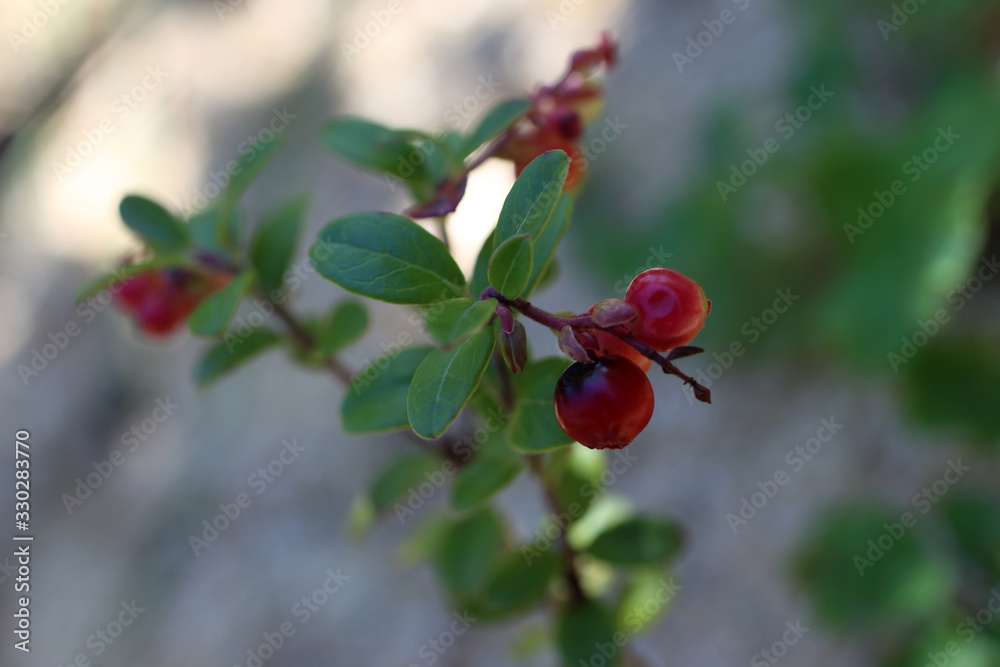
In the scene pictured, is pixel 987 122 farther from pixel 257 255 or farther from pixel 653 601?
pixel 257 255

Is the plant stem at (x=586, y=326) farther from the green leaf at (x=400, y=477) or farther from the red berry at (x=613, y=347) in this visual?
the green leaf at (x=400, y=477)

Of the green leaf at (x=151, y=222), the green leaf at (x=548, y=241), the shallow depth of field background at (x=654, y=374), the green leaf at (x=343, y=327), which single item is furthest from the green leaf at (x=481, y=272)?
the shallow depth of field background at (x=654, y=374)

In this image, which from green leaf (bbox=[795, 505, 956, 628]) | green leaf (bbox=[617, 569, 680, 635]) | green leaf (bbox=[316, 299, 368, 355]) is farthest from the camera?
green leaf (bbox=[795, 505, 956, 628])

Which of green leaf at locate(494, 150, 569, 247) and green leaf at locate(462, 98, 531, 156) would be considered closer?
green leaf at locate(494, 150, 569, 247)

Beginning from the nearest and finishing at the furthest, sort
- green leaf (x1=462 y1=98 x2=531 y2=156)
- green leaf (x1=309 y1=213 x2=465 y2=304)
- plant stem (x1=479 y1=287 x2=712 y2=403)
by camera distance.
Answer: plant stem (x1=479 y1=287 x2=712 y2=403)
green leaf (x1=309 y1=213 x2=465 y2=304)
green leaf (x1=462 y1=98 x2=531 y2=156)

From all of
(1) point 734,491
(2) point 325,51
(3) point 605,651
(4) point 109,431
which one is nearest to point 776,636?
(1) point 734,491

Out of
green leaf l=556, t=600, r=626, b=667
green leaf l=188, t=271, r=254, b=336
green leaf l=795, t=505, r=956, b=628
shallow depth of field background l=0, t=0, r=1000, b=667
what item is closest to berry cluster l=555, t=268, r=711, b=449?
green leaf l=188, t=271, r=254, b=336

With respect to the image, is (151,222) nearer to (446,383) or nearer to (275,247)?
(275,247)

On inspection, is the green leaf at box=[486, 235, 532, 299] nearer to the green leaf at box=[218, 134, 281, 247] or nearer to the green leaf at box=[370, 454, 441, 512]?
the green leaf at box=[218, 134, 281, 247]
